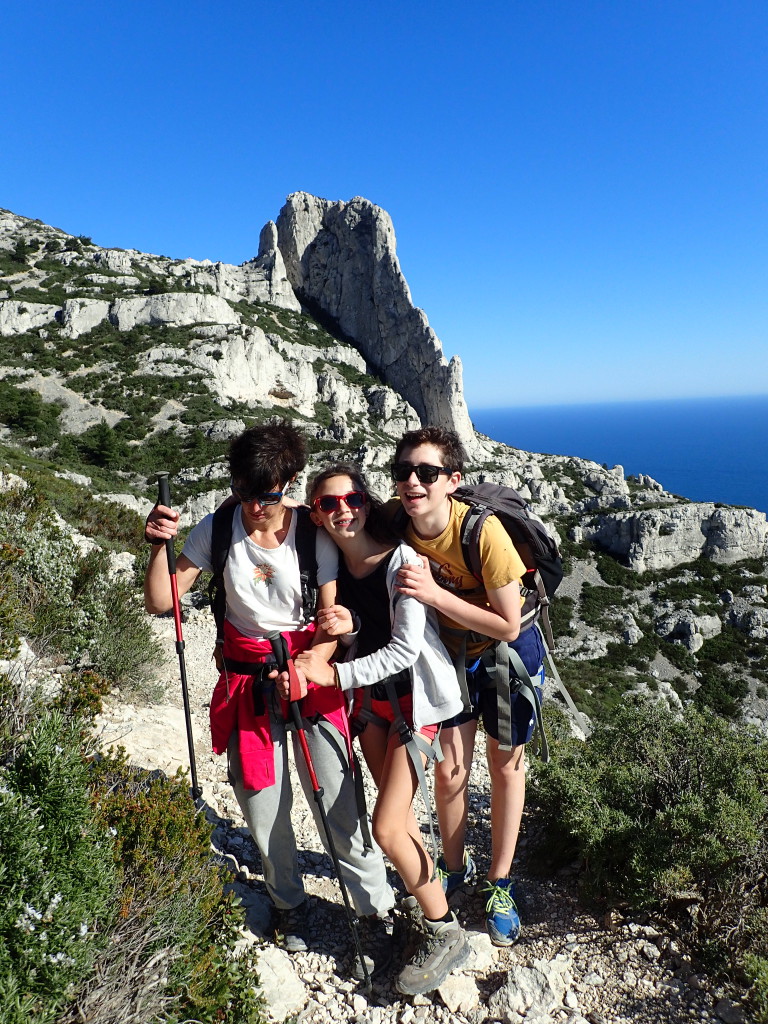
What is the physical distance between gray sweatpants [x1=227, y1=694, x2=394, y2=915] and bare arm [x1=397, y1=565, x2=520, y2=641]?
2.59ft

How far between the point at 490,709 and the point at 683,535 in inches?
2002

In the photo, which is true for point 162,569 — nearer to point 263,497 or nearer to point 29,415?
point 263,497

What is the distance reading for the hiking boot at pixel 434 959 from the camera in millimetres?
2305

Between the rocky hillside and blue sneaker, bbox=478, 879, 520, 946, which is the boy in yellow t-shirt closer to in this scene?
blue sneaker, bbox=478, 879, 520, 946

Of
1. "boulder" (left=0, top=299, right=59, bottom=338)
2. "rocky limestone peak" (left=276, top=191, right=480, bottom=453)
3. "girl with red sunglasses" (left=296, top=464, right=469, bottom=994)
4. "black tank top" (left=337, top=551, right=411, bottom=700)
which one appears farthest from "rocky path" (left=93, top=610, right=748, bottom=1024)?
"rocky limestone peak" (left=276, top=191, right=480, bottom=453)

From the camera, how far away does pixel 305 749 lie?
2.39 metres

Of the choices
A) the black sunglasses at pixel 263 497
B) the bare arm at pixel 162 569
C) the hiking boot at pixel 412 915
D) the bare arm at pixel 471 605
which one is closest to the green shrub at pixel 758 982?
the hiking boot at pixel 412 915

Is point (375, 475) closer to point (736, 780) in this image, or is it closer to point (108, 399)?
point (108, 399)

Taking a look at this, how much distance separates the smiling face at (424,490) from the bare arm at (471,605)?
25 centimetres

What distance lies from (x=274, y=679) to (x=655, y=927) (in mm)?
2223

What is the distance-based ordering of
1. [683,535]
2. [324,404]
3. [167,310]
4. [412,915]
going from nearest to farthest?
[412,915], [683,535], [167,310], [324,404]

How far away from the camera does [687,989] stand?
2.24 meters

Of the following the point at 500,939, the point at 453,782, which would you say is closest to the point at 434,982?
the point at 500,939

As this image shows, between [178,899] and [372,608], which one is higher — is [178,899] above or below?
below
